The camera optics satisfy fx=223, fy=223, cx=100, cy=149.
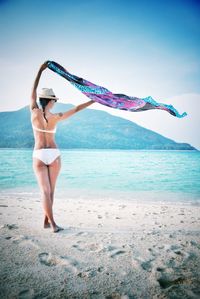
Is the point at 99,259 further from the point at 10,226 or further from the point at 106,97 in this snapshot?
the point at 106,97

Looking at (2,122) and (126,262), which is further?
(2,122)

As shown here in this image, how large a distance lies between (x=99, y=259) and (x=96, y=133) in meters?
146

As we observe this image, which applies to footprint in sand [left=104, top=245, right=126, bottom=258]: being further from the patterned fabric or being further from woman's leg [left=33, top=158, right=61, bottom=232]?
the patterned fabric

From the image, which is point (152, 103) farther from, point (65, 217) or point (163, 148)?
point (163, 148)

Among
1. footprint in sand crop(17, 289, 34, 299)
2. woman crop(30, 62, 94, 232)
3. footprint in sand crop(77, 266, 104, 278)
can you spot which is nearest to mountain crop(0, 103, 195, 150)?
woman crop(30, 62, 94, 232)

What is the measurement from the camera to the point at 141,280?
98.3 inches

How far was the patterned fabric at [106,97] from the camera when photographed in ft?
13.7

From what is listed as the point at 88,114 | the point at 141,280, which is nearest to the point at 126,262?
the point at 141,280

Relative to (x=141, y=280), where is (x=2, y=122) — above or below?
above

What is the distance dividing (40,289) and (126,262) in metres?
1.15

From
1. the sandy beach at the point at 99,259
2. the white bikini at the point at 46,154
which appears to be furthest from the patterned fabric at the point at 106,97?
the sandy beach at the point at 99,259

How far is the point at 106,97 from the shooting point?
14.0 feet

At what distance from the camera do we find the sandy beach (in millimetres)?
2303

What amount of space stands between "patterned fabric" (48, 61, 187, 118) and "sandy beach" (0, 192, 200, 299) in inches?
94.5
